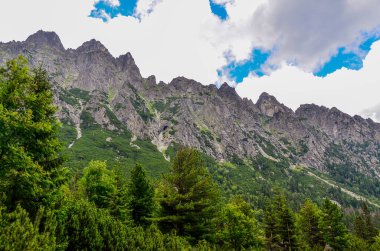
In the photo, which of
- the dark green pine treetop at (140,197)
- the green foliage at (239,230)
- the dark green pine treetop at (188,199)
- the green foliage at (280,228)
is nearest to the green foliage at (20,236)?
the dark green pine treetop at (188,199)

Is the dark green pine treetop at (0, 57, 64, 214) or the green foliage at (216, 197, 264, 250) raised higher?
the dark green pine treetop at (0, 57, 64, 214)

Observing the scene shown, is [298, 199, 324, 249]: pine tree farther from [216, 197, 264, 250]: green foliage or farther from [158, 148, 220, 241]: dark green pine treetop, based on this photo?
[158, 148, 220, 241]: dark green pine treetop

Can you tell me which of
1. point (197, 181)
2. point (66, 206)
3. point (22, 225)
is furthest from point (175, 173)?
point (22, 225)

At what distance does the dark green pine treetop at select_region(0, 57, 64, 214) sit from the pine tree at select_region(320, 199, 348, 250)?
1895 inches

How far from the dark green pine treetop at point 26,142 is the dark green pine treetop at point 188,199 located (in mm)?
12342

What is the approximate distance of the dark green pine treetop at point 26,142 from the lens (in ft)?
51.2

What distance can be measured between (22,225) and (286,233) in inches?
1691

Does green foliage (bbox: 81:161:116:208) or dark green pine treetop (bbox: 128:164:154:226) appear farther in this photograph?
green foliage (bbox: 81:161:116:208)

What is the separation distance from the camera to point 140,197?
3928cm

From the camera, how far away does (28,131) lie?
669 inches

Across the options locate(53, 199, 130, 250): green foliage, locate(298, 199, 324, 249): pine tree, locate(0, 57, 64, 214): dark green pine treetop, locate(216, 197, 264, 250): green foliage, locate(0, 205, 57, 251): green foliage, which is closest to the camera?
locate(0, 205, 57, 251): green foliage

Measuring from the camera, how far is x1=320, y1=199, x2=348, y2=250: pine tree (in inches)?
1966

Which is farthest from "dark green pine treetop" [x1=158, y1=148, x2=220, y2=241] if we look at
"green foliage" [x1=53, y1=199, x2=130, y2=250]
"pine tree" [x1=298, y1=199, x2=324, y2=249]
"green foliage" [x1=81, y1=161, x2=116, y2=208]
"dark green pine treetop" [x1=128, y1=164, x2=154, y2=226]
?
"pine tree" [x1=298, y1=199, x2=324, y2=249]

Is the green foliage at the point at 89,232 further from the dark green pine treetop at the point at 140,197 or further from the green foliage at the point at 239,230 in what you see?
the green foliage at the point at 239,230
